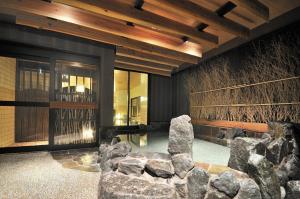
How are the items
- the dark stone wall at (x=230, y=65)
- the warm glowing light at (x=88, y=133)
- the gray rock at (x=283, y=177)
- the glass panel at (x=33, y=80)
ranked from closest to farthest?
1. the gray rock at (x=283, y=177)
2. the dark stone wall at (x=230, y=65)
3. the glass panel at (x=33, y=80)
4. the warm glowing light at (x=88, y=133)

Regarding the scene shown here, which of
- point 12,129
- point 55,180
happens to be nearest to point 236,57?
point 55,180

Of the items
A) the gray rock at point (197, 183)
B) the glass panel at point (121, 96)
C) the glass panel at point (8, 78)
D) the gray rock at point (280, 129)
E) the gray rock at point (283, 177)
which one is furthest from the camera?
the glass panel at point (121, 96)

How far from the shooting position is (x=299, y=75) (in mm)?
3309

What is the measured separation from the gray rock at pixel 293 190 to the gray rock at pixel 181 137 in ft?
4.00

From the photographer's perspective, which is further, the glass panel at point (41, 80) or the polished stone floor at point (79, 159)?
the glass panel at point (41, 80)

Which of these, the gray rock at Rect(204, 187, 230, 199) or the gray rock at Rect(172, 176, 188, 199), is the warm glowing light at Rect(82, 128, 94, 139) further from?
the gray rock at Rect(204, 187, 230, 199)

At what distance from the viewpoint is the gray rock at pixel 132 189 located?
2.11 m

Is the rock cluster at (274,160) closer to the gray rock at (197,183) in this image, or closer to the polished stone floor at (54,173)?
the polished stone floor at (54,173)

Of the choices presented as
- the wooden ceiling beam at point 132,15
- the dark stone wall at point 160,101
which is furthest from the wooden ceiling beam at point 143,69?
the wooden ceiling beam at point 132,15

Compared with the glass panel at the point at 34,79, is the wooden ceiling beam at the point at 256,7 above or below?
above

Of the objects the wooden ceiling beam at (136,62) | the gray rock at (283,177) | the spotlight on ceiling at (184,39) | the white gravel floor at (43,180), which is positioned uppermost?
the spotlight on ceiling at (184,39)

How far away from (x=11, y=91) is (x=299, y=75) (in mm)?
6465

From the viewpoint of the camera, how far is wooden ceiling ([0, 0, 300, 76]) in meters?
3.04

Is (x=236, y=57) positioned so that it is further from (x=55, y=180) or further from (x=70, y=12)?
(x=55, y=180)
